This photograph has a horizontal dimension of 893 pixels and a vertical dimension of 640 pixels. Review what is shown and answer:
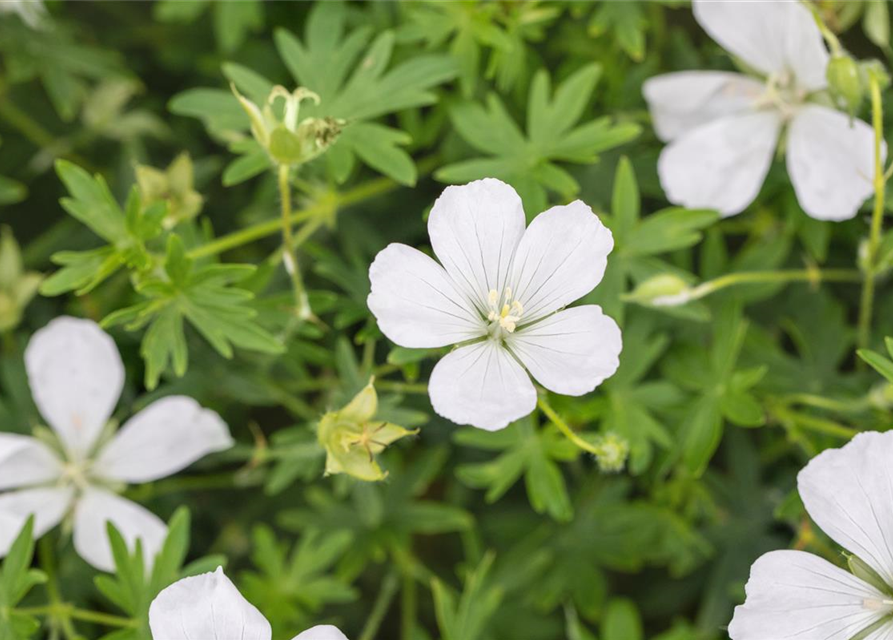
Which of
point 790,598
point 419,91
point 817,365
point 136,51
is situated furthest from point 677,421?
point 136,51

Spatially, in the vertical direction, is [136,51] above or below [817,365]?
above

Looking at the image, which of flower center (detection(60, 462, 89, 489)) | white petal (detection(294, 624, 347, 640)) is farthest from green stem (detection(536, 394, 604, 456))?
flower center (detection(60, 462, 89, 489))

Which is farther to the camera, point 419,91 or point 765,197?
point 765,197

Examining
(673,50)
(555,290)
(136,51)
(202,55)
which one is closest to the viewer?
(555,290)

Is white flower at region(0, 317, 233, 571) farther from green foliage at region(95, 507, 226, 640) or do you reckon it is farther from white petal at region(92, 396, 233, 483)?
green foliage at region(95, 507, 226, 640)

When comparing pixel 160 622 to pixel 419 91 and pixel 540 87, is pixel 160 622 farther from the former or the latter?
pixel 540 87

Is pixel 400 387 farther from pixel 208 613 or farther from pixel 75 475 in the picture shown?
pixel 75 475

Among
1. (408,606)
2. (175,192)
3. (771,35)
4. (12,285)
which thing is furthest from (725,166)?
(12,285)

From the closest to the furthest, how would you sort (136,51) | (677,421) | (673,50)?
(677,421)
(673,50)
(136,51)
